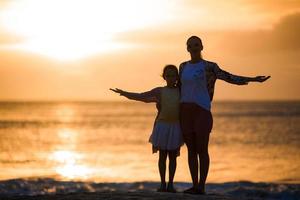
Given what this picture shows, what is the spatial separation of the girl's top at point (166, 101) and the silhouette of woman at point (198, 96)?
456 millimetres

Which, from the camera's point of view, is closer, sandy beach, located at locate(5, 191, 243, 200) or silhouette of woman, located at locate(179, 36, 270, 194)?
sandy beach, located at locate(5, 191, 243, 200)

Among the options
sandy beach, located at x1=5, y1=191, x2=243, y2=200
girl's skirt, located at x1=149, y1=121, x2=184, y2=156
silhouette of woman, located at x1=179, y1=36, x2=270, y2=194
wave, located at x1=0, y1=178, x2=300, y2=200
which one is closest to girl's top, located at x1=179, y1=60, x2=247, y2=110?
silhouette of woman, located at x1=179, y1=36, x2=270, y2=194

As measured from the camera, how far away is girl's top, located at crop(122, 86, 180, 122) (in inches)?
474

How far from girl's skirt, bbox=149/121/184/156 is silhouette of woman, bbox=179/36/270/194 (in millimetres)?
468

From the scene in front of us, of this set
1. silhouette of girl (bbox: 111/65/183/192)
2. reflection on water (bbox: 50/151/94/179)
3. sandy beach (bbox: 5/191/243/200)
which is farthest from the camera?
reflection on water (bbox: 50/151/94/179)

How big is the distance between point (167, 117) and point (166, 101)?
0.93 feet

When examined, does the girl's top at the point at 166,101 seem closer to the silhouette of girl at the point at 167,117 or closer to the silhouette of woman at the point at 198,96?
the silhouette of girl at the point at 167,117

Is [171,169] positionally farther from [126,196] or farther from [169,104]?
[126,196]

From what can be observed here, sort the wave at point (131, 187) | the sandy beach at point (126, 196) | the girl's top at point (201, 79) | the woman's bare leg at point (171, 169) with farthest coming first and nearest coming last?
the wave at point (131, 187) < the woman's bare leg at point (171, 169) < the girl's top at point (201, 79) < the sandy beach at point (126, 196)

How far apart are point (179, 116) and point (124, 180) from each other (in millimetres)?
17746

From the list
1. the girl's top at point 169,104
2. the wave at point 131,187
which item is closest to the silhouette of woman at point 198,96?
the girl's top at point 169,104

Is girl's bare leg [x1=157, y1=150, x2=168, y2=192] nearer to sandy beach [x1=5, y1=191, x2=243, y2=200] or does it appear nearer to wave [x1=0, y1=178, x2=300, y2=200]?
sandy beach [x1=5, y1=191, x2=243, y2=200]

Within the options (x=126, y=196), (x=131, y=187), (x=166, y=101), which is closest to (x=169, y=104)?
(x=166, y=101)

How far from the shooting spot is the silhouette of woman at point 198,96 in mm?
11375
